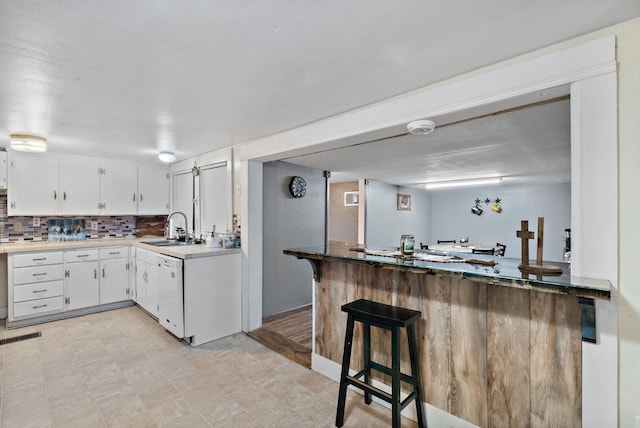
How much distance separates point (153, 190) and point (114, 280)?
1.44 m

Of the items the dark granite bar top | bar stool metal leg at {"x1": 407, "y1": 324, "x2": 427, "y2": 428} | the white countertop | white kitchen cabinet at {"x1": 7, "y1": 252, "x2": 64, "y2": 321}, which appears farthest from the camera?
white kitchen cabinet at {"x1": 7, "y1": 252, "x2": 64, "y2": 321}

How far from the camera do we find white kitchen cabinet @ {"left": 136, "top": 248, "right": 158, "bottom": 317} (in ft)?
11.7

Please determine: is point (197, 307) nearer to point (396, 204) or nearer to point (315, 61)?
point (315, 61)

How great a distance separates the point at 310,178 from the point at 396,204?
290cm

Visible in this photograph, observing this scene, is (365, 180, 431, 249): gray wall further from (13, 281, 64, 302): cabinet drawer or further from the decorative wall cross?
(13, 281, 64, 302): cabinet drawer

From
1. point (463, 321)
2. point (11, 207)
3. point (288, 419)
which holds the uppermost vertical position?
point (11, 207)

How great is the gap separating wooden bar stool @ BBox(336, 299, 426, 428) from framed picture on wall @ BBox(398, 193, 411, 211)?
497 centimetres

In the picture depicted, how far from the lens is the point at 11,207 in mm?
3707

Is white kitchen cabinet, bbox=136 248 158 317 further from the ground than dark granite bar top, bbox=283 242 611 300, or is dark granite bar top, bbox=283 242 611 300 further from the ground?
dark granite bar top, bbox=283 242 611 300

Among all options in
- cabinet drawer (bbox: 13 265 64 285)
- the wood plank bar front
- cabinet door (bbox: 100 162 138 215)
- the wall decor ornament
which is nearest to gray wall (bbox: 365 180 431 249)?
the wall decor ornament

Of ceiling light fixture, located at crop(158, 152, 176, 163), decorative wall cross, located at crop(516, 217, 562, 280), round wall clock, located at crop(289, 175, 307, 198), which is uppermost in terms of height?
ceiling light fixture, located at crop(158, 152, 176, 163)

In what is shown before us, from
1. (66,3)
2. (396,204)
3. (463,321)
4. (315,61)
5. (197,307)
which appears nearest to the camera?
(66,3)

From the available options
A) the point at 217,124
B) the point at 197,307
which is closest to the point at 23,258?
the point at 197,307

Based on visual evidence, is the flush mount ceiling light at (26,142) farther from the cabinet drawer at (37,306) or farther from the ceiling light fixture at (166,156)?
the cabinet drawer at (37,306)
